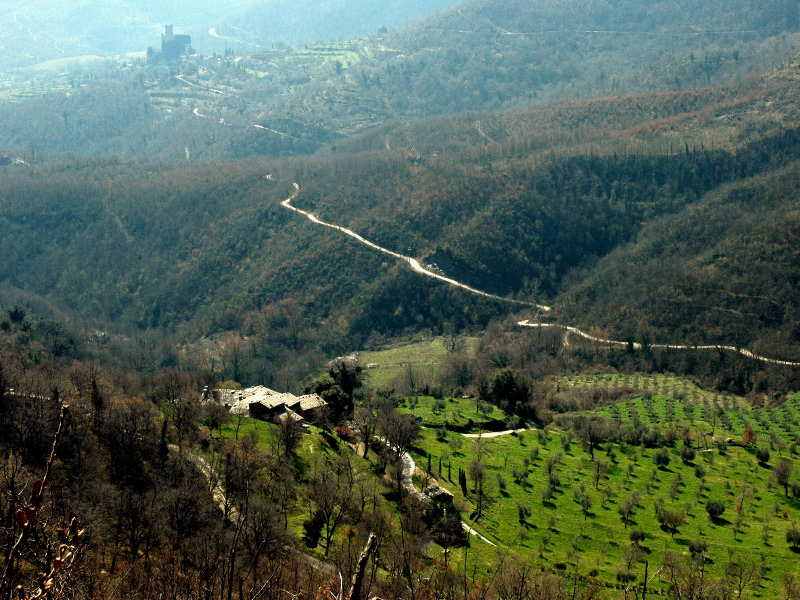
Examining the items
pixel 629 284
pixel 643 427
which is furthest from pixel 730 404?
pixel 629 284

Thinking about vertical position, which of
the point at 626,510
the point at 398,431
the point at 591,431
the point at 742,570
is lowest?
the point at 591,431

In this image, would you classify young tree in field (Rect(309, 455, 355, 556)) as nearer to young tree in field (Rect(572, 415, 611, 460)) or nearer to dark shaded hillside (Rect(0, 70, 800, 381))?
young tree in field (Rect(572, 415, 611, 460))

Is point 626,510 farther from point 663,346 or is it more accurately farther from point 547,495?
point 663,346

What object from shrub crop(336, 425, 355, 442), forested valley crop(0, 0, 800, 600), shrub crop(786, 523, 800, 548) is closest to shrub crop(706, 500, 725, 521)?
forested valley crop(0, 0, 800, 600)

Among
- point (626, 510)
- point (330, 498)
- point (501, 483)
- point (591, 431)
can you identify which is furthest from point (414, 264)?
point (330, 498)

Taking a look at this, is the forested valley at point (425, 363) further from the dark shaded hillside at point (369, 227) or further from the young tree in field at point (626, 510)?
the dark shaded hillside at point (369, 227)

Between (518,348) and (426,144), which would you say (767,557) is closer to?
(518,348)

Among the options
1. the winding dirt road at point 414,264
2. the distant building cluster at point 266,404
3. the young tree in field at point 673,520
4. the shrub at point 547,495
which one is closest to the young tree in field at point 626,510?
the young tree in field at point 673,520
